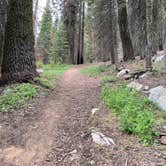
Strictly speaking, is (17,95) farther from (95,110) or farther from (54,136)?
(54,136)

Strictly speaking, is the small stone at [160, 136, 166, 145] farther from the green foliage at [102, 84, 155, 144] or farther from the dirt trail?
the dirt trail

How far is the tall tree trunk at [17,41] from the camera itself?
930 cm

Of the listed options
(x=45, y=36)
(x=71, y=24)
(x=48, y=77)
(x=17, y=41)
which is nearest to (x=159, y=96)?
(x=17, y=41)

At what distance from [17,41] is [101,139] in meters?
5.35

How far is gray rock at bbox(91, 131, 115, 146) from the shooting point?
5092 mm

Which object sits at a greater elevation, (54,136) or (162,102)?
(162,102)

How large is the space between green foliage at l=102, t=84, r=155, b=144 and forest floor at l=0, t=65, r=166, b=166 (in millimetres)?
161

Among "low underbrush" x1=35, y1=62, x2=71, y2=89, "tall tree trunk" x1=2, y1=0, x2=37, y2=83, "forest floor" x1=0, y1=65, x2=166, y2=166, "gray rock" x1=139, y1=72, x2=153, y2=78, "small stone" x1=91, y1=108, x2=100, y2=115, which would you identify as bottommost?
"forest floor" x1=0, y1=65, x2=166, y2=166

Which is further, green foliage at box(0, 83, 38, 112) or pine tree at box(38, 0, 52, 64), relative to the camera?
pine tree at box(38, 0, 52, 64)

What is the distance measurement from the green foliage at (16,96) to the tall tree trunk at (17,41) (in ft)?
2.86

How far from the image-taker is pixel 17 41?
941 centimetres

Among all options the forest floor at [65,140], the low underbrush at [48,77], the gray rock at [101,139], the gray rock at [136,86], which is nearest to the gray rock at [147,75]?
the gray rock at [136,86]

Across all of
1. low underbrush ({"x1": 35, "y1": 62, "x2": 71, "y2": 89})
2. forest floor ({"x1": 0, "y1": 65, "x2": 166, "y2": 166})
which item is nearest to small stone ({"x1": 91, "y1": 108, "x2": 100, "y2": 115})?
forest floor ({"x1": 0, "y1": 65, "x2": 166, "y2": 166})

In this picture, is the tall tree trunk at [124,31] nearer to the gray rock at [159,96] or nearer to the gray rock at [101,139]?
the gray rock at [159,96]
